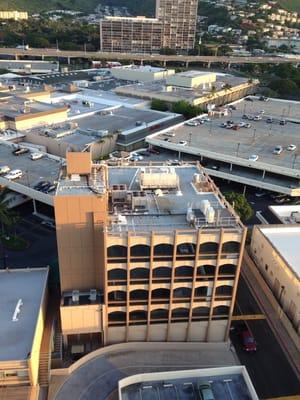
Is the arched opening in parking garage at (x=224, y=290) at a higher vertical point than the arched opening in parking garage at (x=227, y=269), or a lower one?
lower

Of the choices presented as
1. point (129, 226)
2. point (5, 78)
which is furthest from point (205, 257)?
point (5, 78)

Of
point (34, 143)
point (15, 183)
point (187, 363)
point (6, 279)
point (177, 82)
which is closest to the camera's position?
point (187, 363)

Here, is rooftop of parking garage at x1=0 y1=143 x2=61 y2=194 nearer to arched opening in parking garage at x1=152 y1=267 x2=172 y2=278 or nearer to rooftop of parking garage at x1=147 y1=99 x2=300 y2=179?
rooftop of parking garage at x1=147 y1=99 x2=300 y2=179

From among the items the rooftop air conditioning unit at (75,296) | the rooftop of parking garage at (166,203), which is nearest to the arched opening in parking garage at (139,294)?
the rooftop air conditioning unit at (75,296)

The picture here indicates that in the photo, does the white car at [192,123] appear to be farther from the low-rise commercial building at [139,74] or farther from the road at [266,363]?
the road at [266,363]

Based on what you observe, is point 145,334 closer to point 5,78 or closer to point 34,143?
point 34,143

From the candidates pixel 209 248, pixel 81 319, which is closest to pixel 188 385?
pixel 81 319

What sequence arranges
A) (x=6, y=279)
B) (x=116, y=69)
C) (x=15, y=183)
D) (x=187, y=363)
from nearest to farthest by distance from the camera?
(x=187, y=363), (x=6, y=279), (x=15, y=183), (x=116, y=69)
